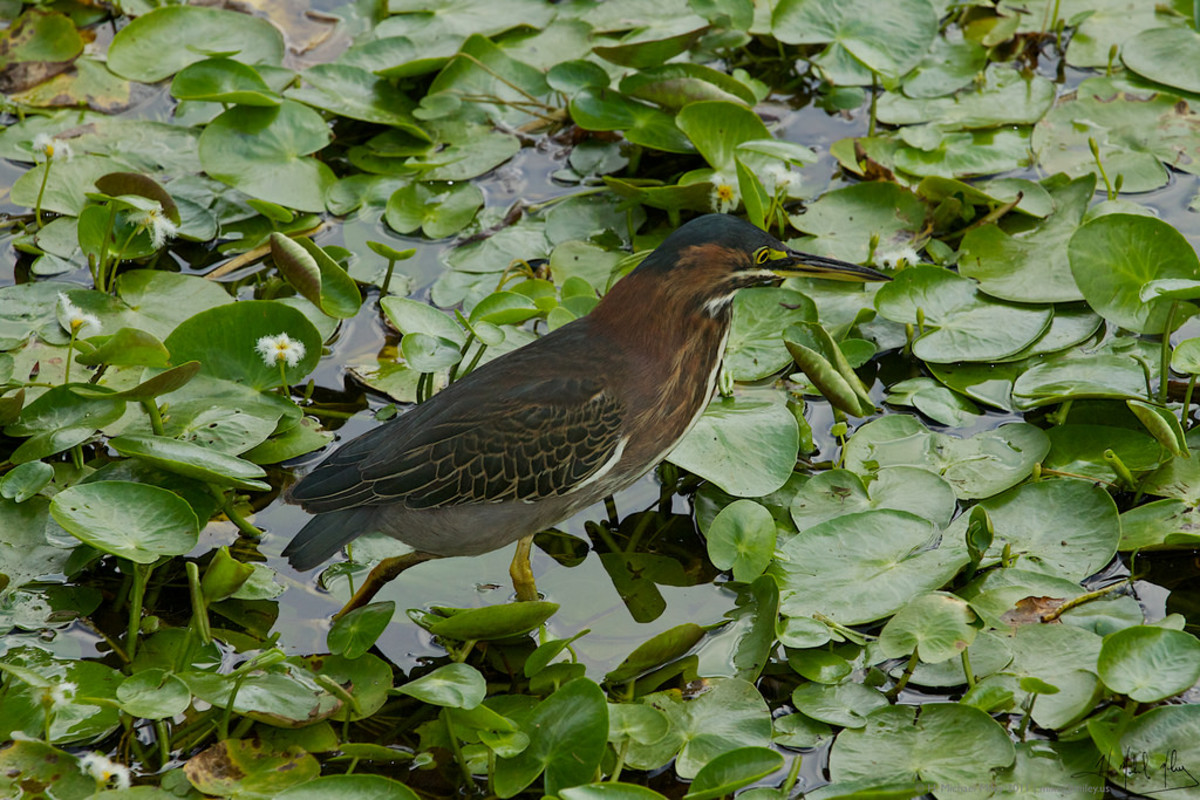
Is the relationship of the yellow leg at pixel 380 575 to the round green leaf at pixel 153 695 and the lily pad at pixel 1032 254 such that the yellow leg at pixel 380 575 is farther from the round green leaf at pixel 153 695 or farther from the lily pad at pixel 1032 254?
the lily pad at pixel 1032 254

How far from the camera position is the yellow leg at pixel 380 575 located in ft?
13.2

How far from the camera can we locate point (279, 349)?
14.2ft

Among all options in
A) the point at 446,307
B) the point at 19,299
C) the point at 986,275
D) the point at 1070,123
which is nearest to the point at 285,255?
the point at 446,307

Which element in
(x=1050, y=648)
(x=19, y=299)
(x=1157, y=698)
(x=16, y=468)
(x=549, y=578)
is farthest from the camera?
(x=19, y=299)

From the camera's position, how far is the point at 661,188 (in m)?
5.11

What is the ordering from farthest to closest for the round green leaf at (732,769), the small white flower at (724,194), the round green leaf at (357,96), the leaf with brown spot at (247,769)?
the round green leaf at (357,96) → the small white flower at (724,194) → the leaf with brown spot at (247,769) → the round green leaf at (732,769)

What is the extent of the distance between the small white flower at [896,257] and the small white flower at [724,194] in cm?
63

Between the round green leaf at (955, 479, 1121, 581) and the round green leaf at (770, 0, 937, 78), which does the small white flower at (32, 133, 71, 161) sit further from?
the round green leaf at (955, 479, 1121, 581)

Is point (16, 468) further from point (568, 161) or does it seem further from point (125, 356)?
point (568, 161)

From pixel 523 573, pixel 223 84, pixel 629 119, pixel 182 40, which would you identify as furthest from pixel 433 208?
pixel 523 573

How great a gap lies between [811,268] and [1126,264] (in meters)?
1.18

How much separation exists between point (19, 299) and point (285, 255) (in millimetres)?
1222

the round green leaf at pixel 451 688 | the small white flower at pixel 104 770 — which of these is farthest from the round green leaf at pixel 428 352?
the small white flower at pixel 104 770

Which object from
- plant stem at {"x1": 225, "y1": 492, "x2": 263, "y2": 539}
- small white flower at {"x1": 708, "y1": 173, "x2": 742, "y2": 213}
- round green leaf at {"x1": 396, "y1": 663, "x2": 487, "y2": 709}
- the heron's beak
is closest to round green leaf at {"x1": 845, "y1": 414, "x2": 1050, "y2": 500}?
the heron's beak
